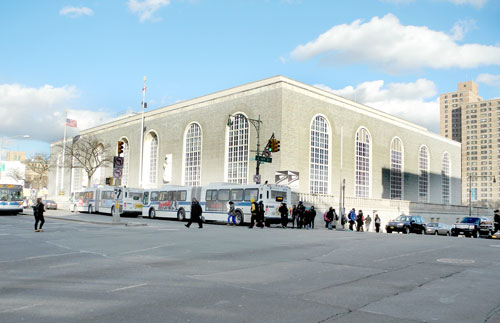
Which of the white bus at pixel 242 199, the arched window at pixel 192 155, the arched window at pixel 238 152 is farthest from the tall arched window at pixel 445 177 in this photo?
the white bus at pixel 242 199

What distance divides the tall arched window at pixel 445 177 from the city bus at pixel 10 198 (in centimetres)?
6255

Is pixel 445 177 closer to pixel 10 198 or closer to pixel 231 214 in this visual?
pixel 231 214

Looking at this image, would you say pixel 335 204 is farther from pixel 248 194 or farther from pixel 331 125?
pixel 248 194

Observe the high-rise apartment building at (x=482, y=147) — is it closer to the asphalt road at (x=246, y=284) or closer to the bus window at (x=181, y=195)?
the bus window at (x=181, y=195)

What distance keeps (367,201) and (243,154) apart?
14.5 m

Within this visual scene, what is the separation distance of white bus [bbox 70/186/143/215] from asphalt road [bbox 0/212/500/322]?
29.1 meters

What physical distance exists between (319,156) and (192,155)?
654 inches

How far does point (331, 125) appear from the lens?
52250 mm

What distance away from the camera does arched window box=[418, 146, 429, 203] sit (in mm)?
68688

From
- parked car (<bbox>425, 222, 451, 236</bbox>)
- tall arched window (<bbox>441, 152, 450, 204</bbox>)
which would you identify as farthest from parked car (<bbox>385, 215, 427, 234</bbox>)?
tall arched window (<bbox>441, 152, 450, 204</bbox>)

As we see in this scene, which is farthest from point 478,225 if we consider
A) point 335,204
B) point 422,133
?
point 422,133

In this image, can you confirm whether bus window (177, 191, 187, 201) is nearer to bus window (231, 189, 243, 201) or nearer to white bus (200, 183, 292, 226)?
white bus (200, 183, 292, 226)

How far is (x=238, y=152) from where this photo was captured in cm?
5066

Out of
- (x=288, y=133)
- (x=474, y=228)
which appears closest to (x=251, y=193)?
(x=474, y=228)
